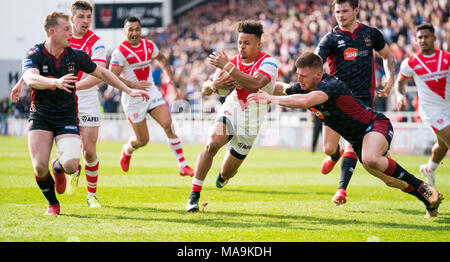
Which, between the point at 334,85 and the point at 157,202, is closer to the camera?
the point at 334,85

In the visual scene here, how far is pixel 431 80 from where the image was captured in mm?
8719

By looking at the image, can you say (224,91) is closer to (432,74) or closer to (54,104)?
(54,104)

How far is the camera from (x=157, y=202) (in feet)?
25.5

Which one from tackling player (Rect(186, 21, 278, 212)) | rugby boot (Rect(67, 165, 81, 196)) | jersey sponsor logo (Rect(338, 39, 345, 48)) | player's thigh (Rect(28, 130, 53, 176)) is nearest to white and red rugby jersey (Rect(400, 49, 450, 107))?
jersey sponsor logo (Rect(338, 39, 345, 48))

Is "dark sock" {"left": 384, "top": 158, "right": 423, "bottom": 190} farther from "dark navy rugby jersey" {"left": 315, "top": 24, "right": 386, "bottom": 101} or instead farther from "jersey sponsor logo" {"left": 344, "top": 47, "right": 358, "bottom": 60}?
"jersey sponsor logo" {"left": 344, "top": 47, "right": 358, "bottom": 60}

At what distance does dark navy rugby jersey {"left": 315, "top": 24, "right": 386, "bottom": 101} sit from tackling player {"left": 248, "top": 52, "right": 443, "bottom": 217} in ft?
3.95

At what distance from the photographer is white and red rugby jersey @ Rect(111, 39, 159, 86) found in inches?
375

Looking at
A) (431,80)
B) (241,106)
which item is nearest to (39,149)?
(241,106)

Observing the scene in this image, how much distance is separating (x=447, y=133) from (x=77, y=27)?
5.54 metres

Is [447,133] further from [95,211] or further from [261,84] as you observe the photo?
[95,211]

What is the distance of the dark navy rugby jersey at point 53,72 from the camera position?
629 centimetres
